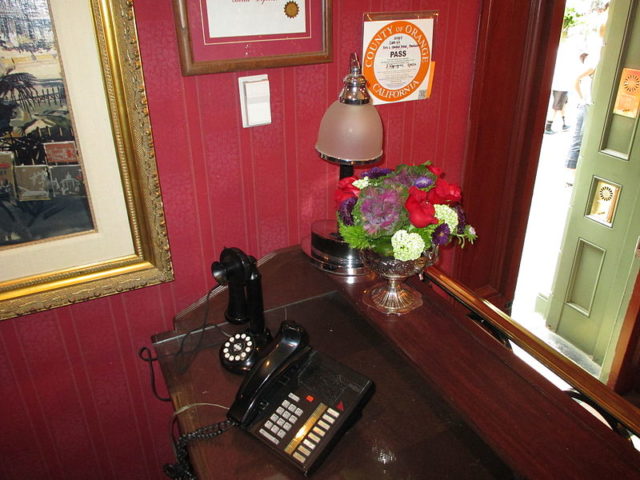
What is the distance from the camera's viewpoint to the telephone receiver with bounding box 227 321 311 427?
1.06m

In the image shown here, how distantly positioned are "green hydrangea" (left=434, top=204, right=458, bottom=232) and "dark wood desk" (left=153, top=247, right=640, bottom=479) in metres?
0.24

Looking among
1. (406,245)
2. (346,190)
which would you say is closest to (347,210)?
(346,190)

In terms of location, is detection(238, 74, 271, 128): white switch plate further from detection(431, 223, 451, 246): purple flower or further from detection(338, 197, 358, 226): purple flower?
detection(431, 223, 451, 246): purple flower

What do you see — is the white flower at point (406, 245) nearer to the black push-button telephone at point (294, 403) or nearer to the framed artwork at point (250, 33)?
the black push-button telephone at point (294, 403)

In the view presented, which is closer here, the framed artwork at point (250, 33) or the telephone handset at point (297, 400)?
the telephone handset at point (297, 400)

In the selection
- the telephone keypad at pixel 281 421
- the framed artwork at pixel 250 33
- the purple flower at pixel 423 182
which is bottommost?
the telephone keypad at pixel 281 421

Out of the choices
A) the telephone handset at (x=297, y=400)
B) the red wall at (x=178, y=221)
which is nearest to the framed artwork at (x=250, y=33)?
the red wall at (x=178, y=221)

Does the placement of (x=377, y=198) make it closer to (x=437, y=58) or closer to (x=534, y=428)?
(x=534, y=428)

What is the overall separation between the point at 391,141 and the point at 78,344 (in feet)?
3.78

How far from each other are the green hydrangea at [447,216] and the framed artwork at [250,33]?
58 cm

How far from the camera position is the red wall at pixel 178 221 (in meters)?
1.38

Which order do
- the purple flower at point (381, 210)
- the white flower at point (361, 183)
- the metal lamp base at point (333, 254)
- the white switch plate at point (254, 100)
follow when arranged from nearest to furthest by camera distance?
1. the purple flower at point (381, 210)
2. the white flower at point (361, 183)
3. the white switch plate at point (254, 100)
4. the metal lamp base at point (333, 254)

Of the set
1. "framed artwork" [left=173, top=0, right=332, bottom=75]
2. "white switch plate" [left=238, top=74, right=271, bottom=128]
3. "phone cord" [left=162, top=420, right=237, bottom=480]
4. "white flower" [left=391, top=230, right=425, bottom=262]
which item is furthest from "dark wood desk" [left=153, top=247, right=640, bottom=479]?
"framed artwork" [left=173, top=0, right=332, bottom=75]

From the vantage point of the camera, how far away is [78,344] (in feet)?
4.83
